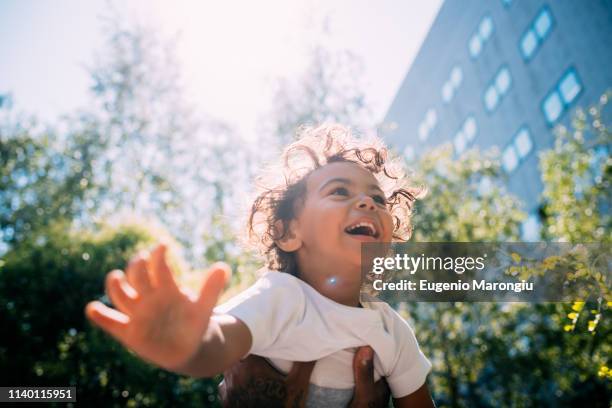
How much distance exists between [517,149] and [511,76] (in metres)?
3.19

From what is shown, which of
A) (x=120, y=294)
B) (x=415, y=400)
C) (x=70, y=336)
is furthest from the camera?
(x=70, y=336)

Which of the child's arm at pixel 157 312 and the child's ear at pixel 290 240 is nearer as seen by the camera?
the child's arm at pixel 157 312

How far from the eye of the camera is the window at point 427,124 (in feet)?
79.7

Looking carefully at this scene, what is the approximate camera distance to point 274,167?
9.61 ft

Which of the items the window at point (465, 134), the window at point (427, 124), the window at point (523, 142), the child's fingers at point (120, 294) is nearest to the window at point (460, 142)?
the window at point (465, 134)

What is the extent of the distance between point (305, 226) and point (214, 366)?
3.62 feet

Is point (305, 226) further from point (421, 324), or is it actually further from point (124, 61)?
point (124, 61)

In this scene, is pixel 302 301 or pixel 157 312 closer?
pixel 157 312

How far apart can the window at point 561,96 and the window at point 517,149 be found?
1260mm

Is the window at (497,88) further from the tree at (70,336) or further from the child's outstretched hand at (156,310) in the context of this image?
the child's outstretched hand at (156,310)

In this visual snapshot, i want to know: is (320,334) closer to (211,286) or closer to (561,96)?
(211,286)

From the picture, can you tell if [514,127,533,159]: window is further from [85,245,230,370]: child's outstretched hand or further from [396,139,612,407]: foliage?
[85,245,230,370]: child's outstretched hand

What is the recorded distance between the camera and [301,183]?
2.46 meters

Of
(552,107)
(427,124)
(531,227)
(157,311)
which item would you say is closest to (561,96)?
(552,107)
